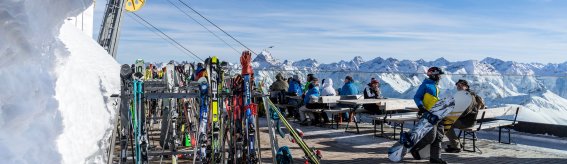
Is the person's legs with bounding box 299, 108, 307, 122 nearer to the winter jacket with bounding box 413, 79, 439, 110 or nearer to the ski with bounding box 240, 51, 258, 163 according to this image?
the winter jacket with bounding box 413, 79, 439, 110

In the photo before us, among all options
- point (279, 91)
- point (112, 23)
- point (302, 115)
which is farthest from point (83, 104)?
point (279, 91)

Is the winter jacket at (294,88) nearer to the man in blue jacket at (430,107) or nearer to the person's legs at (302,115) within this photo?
the person's legs at (302,115)

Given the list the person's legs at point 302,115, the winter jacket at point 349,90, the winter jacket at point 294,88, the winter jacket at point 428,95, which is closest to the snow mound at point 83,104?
the winter jacket at point 428,95

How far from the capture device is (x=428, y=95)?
8.17 metres

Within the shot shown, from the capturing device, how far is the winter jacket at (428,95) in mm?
8141

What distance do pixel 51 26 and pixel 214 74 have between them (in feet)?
9.53

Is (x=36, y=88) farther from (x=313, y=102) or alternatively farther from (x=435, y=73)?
(x=313, y=102)

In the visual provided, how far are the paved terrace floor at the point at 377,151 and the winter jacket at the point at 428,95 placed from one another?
2.99ft

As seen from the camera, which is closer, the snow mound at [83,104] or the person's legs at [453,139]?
the snow mound at [83,104]

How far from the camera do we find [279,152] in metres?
6.41

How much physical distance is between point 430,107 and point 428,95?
194 mm

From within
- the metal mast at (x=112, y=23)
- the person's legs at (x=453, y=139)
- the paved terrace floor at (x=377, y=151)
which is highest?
the metal mast at (x=112, y=23)

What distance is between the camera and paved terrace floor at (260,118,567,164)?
329 inches

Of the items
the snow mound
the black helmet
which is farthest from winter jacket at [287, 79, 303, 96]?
the snow mound
